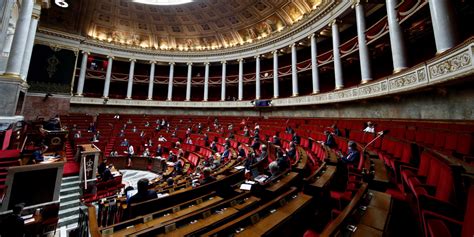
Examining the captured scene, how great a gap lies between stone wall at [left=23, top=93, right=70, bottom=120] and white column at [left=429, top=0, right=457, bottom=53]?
969 inches

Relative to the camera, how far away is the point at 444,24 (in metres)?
5.45

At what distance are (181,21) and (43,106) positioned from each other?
14.9 meters

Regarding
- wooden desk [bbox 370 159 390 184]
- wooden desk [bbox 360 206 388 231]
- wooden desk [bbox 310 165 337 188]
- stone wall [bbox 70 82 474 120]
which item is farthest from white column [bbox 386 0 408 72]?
wooden desk [bbox 360 206 388 231]

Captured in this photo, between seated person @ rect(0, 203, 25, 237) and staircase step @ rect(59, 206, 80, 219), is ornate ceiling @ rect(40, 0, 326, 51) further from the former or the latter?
seated person @ rect(0, 203, 25, 237)

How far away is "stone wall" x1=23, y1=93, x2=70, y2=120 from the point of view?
15532mm

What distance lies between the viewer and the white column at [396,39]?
7382 millimetres

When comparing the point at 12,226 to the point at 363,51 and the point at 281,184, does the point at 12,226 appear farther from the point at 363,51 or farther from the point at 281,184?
the point at 363,51

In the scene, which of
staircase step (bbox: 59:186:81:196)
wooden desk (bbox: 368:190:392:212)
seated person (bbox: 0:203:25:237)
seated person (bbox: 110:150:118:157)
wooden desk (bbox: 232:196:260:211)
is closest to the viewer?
wooden desk (bbox: 368:190:392:212)

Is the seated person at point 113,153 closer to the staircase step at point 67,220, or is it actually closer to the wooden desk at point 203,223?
the staircase step at point 67,220

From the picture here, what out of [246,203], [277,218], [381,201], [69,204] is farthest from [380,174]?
[69,204]

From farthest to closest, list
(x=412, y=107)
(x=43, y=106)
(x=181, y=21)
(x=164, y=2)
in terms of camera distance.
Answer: (x=181, y=21) < (x=164, y=2) < (x=43, y=106) < (x=412, y=107)

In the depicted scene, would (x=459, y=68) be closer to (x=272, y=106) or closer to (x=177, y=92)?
(x=272, y=106)

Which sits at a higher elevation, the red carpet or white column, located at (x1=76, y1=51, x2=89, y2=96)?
→ white column, located at (x1=76, y1=51, x2=89, y2=96)

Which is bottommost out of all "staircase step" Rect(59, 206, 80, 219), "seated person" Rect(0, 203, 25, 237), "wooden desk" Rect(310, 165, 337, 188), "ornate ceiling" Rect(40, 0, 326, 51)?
"staircase step" Rect(59, 206, 80, 219)
